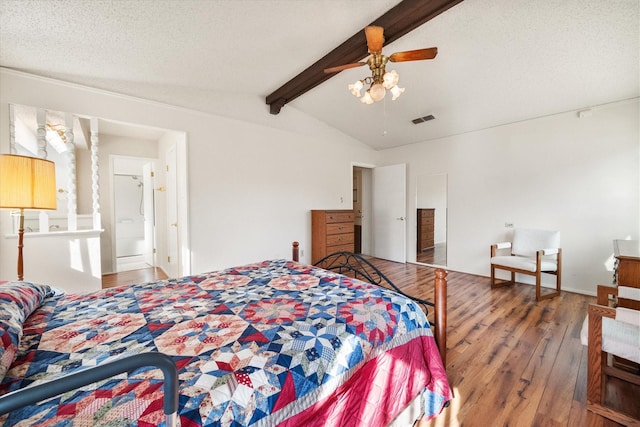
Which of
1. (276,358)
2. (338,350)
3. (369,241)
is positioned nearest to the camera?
(276,358)

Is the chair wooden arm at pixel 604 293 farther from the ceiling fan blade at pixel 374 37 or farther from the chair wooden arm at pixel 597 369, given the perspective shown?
the ceiling fan blade at pixel 374 37

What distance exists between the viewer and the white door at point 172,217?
11.9 ft

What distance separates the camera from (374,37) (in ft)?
5.99

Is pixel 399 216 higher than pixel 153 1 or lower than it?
lower

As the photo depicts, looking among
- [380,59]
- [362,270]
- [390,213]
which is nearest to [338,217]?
[362,270]

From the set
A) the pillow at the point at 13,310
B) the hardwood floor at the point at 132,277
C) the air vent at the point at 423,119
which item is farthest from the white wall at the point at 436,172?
the pillow at the point at 13,310

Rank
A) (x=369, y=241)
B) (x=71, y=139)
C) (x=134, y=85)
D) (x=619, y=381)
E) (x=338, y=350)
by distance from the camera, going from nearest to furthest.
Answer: (x=338, y=350)
(x=619, y=381)
(x=71, y=139)
(x=134, y=85)
(x=369, y=241)

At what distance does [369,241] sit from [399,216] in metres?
1.10

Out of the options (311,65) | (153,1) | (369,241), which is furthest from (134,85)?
(369,241)

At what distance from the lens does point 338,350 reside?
1.01 metres

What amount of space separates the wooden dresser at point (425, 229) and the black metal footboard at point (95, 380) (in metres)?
5.85

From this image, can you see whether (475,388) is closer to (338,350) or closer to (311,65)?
(338,350)

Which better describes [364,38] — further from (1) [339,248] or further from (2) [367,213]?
(2) [367,213]

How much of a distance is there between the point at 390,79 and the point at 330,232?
2.58m
